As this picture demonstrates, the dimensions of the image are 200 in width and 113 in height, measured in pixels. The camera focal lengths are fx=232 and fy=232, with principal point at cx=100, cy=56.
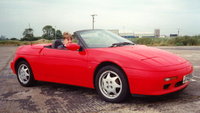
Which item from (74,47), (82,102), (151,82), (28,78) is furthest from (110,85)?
(28,78)

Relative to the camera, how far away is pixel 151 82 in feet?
10.9

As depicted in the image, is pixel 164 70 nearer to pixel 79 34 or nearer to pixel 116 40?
pixel 116 40

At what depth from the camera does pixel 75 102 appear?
3.86 meters

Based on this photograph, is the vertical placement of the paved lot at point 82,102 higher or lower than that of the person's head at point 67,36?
lower

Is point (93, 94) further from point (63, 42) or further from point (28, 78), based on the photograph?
point (28, 78)

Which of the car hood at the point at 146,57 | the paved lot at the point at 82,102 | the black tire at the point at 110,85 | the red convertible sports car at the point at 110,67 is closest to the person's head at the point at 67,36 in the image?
the red convertible sports car at the point at 110,67

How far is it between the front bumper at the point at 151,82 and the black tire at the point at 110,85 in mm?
98

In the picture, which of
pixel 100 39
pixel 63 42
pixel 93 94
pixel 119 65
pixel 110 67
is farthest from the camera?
pixel 63 42

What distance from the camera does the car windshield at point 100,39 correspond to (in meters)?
4.26

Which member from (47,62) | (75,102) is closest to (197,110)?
(75,102)

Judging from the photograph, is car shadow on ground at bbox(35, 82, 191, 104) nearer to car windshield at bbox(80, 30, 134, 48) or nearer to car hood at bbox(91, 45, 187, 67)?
Answer: car hood at bbox(91, 45, 187, 67)

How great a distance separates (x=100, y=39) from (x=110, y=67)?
927 millimetres

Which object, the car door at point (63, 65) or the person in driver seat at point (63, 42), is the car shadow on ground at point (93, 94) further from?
the person in driver seat at point (63, 42)

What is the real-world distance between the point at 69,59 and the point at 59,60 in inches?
11.6
